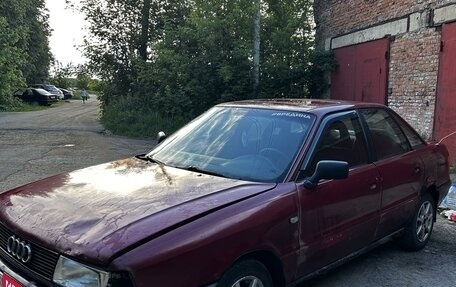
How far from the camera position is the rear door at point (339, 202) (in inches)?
130

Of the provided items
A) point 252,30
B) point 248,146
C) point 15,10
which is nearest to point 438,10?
point 252,30

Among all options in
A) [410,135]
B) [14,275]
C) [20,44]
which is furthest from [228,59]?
[20,44]

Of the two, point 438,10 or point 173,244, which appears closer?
point 173,244

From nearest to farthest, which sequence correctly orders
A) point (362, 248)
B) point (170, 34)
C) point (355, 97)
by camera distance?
point (362, 248), point (355, 97), point (170, 34)

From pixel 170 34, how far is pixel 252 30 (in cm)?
283

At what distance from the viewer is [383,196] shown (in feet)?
13.5

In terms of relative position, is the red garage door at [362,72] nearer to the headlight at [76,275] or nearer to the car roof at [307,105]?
the car roof at [307,105]

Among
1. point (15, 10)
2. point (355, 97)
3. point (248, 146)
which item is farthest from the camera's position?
point (15, 10)

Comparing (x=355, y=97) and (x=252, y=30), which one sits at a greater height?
(x=252, y=30)

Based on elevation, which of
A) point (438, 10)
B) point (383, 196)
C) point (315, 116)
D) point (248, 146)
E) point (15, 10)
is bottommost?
point (383, 196)

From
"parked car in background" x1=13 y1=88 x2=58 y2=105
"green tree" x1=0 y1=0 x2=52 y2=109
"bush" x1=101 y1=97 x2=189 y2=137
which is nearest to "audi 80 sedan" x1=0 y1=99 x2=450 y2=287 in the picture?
"bush" x1=101 y1=97 x2=189 y2=137

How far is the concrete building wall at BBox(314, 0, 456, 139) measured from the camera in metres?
10.0

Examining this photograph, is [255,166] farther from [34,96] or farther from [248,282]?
[34,96]

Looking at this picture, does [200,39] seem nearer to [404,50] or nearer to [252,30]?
[252,30]
